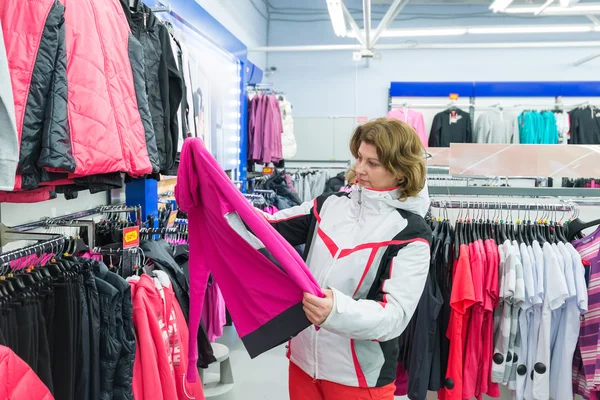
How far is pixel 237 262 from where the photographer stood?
1.60 metres

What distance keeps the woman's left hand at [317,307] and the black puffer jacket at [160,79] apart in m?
1.25

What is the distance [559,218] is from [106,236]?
9.21 ft

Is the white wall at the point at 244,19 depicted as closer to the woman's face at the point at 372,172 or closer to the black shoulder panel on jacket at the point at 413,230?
the woman's face at the point at 372,172

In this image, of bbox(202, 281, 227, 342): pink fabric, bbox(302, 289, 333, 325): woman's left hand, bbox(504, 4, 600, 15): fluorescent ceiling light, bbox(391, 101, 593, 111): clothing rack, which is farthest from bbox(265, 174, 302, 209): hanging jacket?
bbox(391, 101, 593, 111): clothing rack

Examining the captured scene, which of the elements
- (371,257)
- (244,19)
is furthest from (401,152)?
(244,19)

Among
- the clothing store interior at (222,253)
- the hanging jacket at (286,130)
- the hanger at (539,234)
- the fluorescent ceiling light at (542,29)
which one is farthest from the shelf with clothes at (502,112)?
the hanger at (539,234)

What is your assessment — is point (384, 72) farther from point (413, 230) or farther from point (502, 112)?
point (413, 230)

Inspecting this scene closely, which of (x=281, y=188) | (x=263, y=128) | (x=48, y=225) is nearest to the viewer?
(x=48, y=225)

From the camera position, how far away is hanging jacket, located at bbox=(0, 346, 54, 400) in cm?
118

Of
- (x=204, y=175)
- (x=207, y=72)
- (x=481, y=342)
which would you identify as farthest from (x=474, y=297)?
(x=207, y=72)

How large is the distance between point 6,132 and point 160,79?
1087 mm

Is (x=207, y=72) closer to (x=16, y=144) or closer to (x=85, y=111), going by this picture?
(x=85, y=111)

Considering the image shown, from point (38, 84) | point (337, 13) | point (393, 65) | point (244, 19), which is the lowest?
point (38, 84)

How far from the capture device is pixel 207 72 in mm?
4348
